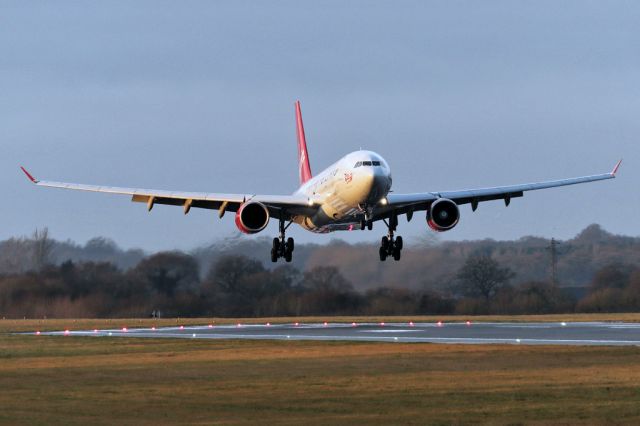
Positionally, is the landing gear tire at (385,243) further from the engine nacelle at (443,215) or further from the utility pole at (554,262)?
the utility pole at (554,262)

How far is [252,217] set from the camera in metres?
61.4

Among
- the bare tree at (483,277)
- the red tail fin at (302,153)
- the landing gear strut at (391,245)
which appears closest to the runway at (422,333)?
the landing gear strut at (391,245)

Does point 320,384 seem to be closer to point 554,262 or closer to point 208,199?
point 208,199

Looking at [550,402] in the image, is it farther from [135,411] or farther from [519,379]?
[135,411]

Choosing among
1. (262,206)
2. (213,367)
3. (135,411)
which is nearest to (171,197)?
(262,206)

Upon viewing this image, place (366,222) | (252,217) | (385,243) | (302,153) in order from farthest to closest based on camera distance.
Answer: (302,153) < (385,243) < (252,217) < (366,222)

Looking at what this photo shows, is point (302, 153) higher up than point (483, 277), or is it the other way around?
point (302, 153)

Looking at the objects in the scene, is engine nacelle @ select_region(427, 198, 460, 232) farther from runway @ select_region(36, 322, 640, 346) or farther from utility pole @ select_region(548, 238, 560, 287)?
utility pole @ select_region(548, 238, 560, 287)

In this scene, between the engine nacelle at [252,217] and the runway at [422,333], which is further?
the engine nacelle at [252,217]

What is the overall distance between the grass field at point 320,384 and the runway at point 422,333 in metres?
4.60

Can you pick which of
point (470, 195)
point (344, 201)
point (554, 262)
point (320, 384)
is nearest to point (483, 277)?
point (554, 262)

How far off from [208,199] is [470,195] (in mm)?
13985

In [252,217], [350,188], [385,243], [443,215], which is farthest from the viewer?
[385,243]

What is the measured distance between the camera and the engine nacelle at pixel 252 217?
61.1 meters
